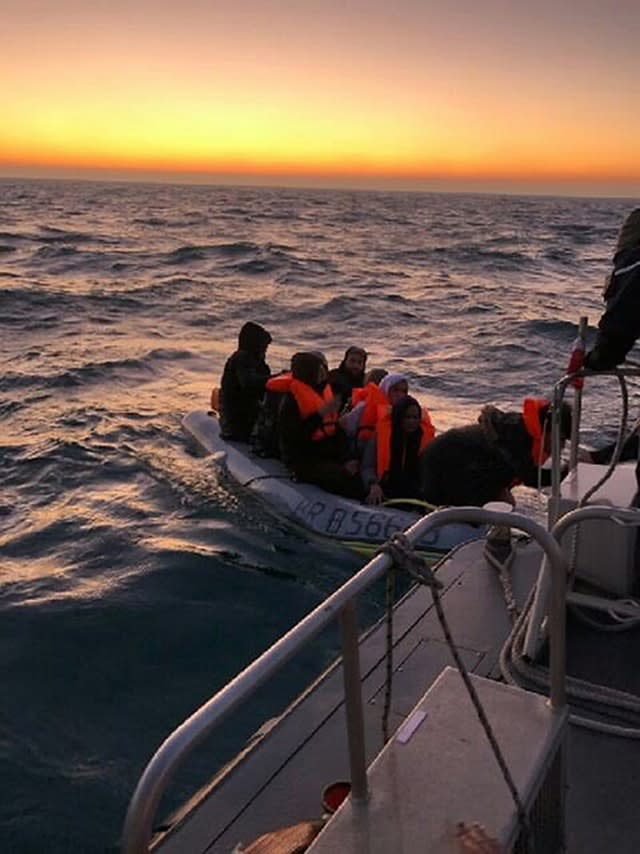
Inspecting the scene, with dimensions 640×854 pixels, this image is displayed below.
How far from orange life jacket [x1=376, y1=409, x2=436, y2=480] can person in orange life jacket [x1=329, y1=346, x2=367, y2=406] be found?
1.45 m

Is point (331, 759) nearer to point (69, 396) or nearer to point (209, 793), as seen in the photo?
point (209, 793)

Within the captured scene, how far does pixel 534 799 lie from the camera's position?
2273mm

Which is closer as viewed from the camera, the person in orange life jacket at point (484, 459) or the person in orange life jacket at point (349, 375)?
the person in orange life jacket at point (484, 459)

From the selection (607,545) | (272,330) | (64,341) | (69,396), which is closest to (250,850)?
(607,545)

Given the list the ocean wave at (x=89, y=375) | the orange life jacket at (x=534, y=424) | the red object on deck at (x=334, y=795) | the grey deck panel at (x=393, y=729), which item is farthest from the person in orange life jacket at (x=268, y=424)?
the ocean wave at (x=89, y=375)

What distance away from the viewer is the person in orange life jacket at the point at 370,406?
26.3ft

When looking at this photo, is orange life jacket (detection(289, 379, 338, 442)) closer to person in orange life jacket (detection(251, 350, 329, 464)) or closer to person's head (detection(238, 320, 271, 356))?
person in orange life jacket (detection(251, 350, 329, 464))

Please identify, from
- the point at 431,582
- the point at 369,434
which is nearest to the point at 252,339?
the point at 369,434

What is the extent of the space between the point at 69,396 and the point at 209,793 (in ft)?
37.6

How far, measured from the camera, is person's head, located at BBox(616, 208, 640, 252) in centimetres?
355

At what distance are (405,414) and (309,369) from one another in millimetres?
1025

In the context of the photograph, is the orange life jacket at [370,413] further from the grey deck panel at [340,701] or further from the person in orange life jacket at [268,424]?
the grey deck panel at [340,701]

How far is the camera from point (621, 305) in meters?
3.55

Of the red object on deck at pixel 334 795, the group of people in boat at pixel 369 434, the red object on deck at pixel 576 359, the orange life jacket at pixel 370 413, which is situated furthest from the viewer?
the orange life jacket at pixel 370 413
